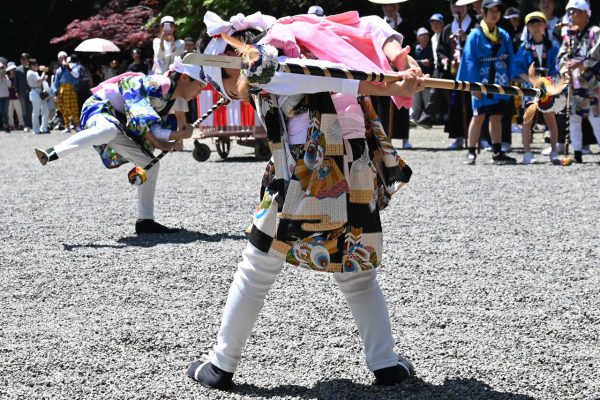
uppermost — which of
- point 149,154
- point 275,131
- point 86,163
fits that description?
point 275,131

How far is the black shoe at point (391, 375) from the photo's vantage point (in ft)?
10.6

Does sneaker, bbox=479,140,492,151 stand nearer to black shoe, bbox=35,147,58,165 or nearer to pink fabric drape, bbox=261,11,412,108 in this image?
black shoe, bbox=35,147,58,165

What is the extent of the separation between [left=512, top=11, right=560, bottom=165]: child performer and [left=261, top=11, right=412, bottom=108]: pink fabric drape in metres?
7.37

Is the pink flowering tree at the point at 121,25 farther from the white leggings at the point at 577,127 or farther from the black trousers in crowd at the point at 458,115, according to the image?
the white leggings at the point at 577,127

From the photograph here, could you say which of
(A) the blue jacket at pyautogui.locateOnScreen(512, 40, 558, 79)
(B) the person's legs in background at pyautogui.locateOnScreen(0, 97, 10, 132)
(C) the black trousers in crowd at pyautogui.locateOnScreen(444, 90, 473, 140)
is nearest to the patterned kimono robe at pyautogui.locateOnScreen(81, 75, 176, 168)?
(A) the blue jacket at pyautogui.locateOnScreen(512, 40, 558, 79)

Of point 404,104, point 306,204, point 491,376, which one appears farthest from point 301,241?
point 491,376

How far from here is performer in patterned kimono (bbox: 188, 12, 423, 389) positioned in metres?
3.04

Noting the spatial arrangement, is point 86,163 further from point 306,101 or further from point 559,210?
point 306,101

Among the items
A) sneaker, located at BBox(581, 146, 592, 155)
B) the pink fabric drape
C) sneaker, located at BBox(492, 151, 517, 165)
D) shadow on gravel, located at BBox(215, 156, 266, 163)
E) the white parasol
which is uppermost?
the pink fabric drape

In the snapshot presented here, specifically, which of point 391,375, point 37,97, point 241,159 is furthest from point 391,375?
point 37,97

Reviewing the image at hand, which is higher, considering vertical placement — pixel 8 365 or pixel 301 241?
pixel 301 241

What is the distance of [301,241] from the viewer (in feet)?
10.1

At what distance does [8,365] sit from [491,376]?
1.88m

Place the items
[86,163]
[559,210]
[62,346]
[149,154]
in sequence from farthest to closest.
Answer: [86,163]
[559,210]
[149,154]
[62,346]
